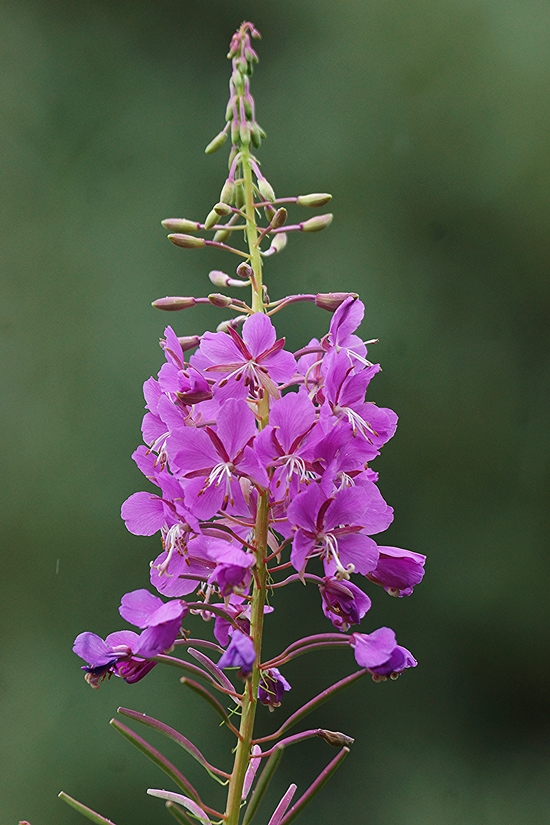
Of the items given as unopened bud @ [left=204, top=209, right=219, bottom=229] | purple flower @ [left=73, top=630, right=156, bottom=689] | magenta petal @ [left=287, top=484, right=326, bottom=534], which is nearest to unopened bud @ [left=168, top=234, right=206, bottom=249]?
unopened bud @ [left=204, top=209, right=219, bottom=229]

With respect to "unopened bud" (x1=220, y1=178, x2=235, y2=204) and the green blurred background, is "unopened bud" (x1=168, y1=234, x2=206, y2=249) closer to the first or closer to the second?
"unopened bud" (x1=220, y1=178, x2=235, y2=204)

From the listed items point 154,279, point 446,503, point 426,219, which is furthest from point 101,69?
point 446,503

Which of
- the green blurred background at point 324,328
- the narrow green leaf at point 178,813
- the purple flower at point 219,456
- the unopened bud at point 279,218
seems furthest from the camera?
the green blurred background at point 324,328

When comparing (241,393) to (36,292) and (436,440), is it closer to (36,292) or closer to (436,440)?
(436,440)

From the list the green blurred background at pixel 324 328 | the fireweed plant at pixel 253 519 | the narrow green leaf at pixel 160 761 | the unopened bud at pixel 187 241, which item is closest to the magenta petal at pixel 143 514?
the fireweed plant at pixel 253 519

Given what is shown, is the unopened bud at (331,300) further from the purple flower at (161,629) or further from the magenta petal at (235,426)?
the purple flower at (161,629)

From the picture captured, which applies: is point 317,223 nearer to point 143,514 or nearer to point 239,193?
point 239,193
